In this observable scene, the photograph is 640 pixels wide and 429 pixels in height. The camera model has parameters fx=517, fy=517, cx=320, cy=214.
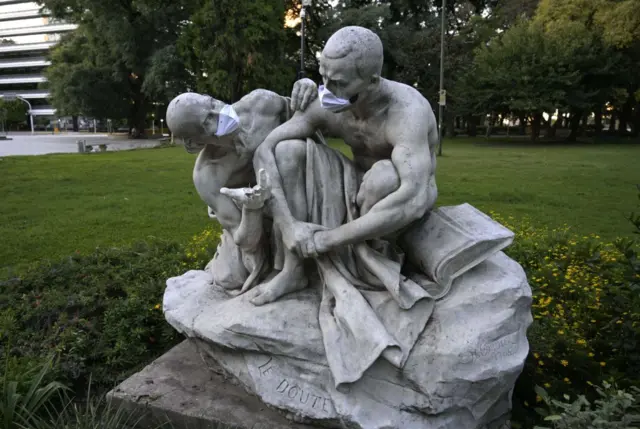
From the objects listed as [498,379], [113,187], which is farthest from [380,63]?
[113,187]

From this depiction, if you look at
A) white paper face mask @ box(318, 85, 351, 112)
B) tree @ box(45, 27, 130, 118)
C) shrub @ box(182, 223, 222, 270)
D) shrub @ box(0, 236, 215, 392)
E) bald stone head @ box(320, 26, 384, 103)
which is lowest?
shrub @ box(0, 236, 215, 392)

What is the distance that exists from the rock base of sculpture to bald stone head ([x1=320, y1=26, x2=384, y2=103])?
1178mm

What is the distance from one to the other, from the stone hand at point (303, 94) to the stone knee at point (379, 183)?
0.64 m

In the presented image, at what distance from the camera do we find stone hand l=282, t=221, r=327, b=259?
278 centimetres

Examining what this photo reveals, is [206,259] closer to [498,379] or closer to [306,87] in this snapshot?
[306,87]

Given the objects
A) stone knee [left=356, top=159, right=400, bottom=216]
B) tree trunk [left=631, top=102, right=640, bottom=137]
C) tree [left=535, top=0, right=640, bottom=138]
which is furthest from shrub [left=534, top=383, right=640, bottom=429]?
tree trunk [left=631, top=102, right=640, bottom=137]

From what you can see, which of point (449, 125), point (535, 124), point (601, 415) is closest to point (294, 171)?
point (601, 415)

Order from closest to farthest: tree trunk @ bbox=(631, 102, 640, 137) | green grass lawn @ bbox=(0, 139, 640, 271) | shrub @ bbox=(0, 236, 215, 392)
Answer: shrub @ bbox=(0, 236, 215, 392), green grass lawn @ bbox=(0, 139, 640, 271), tree trunk @ bbox=(631, 102, 640, 137)

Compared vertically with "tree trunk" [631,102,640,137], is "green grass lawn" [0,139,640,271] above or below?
below

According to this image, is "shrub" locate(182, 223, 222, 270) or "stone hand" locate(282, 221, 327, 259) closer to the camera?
"stone hand" locate(282, 221, 327, 259)

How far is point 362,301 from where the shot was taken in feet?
8.82

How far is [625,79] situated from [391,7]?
45.3 feet

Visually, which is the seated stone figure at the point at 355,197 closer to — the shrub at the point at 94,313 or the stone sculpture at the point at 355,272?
the stone sculpture at the point at 355,272

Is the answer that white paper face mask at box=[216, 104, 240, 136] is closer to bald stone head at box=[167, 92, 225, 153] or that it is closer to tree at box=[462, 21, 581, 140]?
bald stone head at box=[167, 92, 225, 153]
